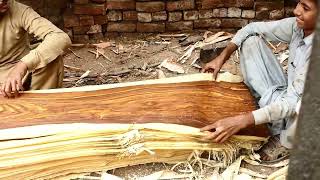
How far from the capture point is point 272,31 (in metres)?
3.11

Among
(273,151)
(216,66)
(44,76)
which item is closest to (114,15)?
(44,76)

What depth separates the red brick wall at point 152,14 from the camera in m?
4.89

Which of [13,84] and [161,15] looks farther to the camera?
[161,15]

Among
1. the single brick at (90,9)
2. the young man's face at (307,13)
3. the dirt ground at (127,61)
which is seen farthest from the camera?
the single brick at (90,9)

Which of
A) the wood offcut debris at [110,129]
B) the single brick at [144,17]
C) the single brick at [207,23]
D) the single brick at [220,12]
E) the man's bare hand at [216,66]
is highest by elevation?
the single brick at [220,12]

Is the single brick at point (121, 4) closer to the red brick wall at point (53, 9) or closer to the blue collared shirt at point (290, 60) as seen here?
the red brick wall at point (53, 9)

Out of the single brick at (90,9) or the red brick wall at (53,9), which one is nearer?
the single brick at (90,9)

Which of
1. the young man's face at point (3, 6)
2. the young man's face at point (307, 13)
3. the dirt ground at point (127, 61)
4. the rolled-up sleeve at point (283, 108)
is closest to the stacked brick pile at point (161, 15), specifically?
the dirt ground at point (127, 61)

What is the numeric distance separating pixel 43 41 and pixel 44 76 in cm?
30

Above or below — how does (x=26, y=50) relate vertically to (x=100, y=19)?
below

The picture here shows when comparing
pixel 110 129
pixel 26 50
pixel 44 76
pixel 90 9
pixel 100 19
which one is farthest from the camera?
pixel 100 19

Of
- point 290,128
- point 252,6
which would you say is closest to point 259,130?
point 290,128

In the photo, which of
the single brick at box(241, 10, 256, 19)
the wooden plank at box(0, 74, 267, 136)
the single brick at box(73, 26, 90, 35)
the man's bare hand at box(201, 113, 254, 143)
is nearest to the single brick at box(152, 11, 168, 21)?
the single brick at box(73, 26, 90, 35)

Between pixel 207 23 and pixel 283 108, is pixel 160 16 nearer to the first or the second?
pixel 207 23
